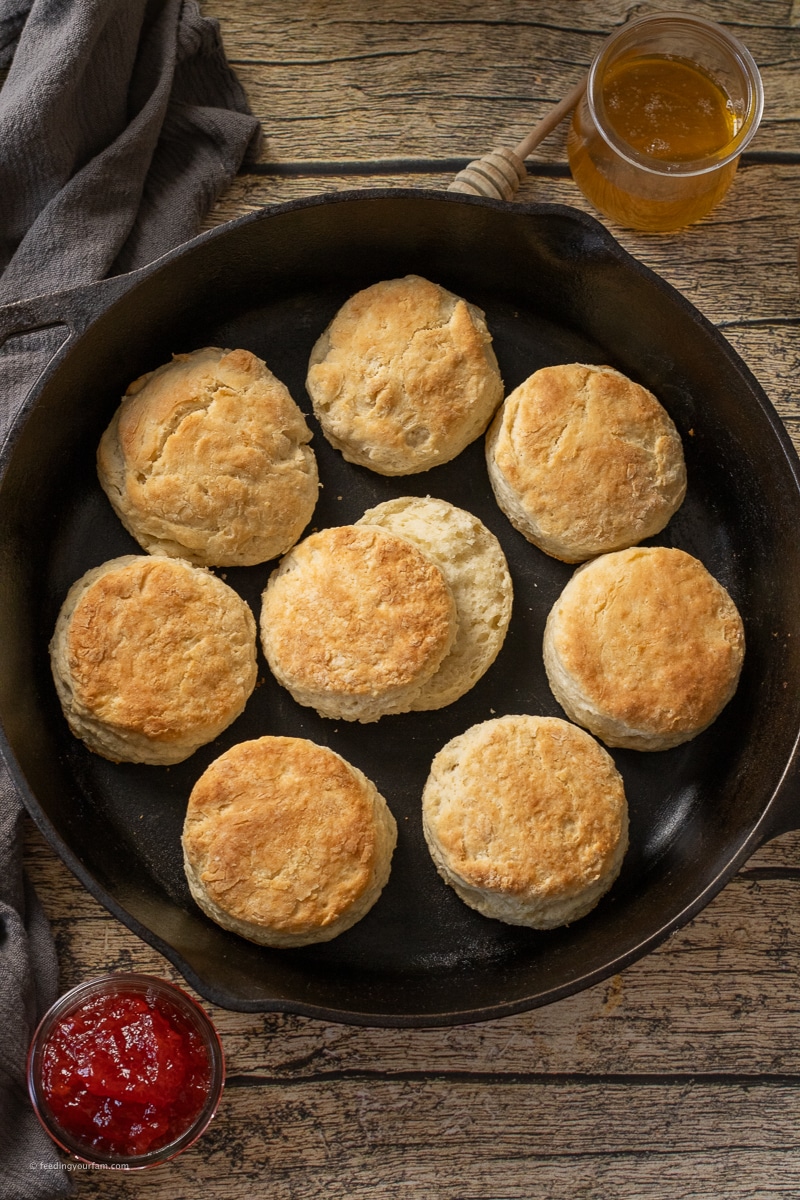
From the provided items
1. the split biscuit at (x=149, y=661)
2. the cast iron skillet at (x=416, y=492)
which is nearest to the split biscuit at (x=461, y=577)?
the cast iron skillet at (x=416, y=492)

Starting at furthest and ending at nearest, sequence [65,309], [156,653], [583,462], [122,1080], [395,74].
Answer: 1. [395,74]
2. [583,462]
3. [156,653]
4. [65,309]
5. [122,1080]

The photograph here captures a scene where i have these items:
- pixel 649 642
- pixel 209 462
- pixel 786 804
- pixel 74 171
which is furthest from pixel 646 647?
pixel 74 171

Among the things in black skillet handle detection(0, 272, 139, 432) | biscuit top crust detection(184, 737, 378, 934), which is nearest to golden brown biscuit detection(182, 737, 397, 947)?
biscuit top crust detection(184, 737, 378, 934)

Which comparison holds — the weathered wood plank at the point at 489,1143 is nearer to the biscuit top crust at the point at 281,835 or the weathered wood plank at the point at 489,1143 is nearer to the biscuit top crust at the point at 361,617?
the biscuit top crust at the point at 281,835

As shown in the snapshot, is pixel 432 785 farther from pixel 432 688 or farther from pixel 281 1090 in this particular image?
pixel 281 1090

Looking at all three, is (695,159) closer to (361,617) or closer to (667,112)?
(667,112)
